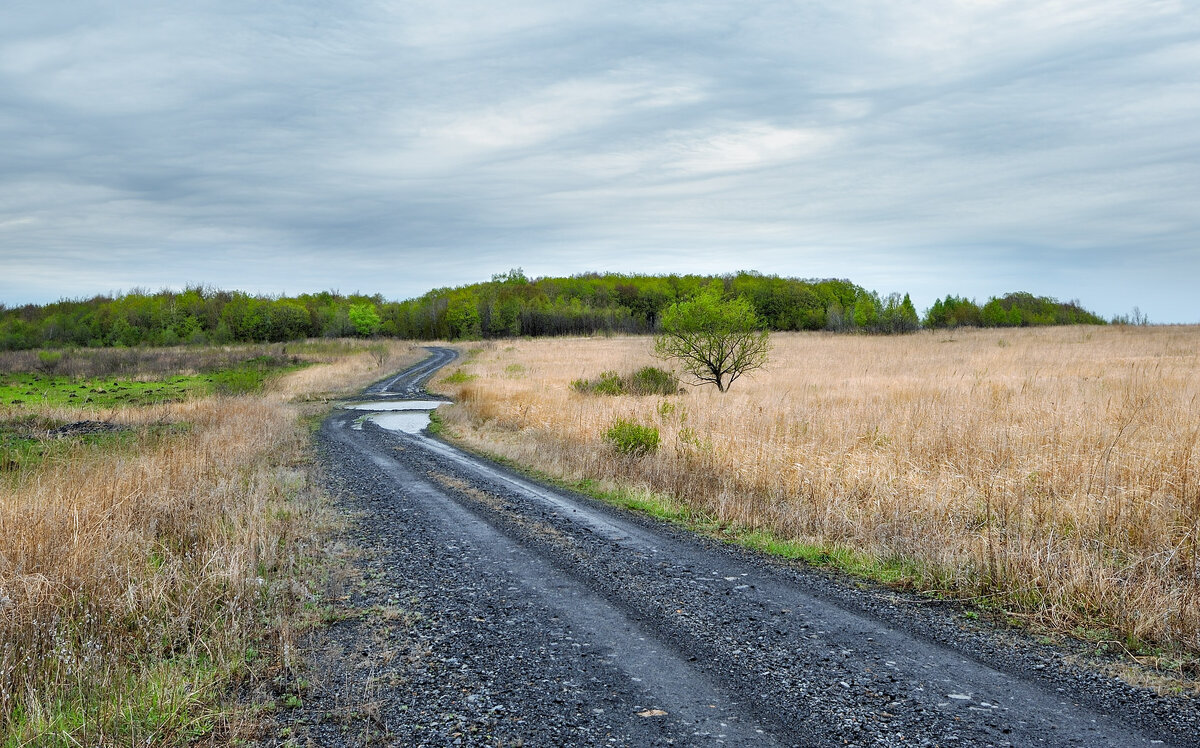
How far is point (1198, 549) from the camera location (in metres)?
6.35

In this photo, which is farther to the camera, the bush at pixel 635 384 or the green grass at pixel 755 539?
the bush at pixel 635 384

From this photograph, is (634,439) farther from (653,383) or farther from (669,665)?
(653,383)

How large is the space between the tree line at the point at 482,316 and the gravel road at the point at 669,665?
7606cm

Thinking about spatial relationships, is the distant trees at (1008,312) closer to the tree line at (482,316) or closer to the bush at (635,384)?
the tree line at (482,316)

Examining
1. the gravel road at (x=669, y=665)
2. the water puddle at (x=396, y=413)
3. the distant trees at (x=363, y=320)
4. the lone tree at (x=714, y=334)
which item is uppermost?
the distant trees at (x=363, y=320)

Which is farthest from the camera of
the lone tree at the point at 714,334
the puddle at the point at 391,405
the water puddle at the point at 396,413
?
the puddle at the point at 391,405

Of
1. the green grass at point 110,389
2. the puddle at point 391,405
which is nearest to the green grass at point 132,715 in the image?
the puddle at point 391,405

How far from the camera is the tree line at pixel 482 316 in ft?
305

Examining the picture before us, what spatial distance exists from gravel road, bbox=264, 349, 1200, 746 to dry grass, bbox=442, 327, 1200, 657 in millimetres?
833

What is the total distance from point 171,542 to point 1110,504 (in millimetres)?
11003

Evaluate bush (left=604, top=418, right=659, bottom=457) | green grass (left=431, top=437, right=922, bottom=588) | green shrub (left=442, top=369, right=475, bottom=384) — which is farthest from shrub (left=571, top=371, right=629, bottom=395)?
green grass (left=431, top=437, right=922, bottom=588)

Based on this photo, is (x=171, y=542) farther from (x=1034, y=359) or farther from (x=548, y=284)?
Answer: (x=548, y=284)

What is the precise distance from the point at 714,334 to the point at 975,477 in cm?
1516

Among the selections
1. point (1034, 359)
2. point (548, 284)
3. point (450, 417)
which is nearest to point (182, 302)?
point (548, 284)
